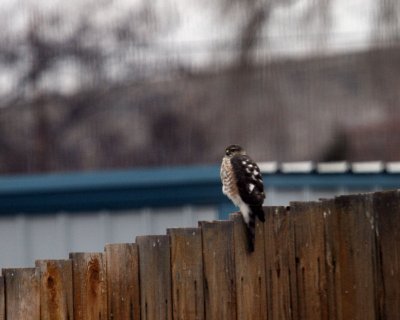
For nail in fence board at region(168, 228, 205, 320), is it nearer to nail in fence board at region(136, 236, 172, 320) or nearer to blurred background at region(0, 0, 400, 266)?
nail in fence board at region(136, 236, 172, 320)

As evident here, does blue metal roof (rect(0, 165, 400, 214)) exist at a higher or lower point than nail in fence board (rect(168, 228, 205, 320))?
higher

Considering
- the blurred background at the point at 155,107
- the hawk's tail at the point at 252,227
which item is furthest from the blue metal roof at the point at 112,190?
the hawk's tail at the point at 252,227

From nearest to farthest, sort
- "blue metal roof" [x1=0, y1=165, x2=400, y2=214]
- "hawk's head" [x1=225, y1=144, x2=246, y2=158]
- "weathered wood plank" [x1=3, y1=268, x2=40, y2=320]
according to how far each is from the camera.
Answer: "weathered wood plank" [x1=3, y1=268, x2=40, y2=320], "hawk's head" [x1=225, y1=144, x2=246, y2=158], "blue metal roof" [x1=0, y1=165, x2=400, y2=214]

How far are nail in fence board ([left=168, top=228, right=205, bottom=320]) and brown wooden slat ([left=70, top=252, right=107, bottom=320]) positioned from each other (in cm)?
29

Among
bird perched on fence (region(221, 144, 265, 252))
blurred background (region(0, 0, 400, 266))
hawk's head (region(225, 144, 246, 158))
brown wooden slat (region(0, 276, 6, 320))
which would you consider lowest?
brown wooden slat (region(0, 276, 6, 320))

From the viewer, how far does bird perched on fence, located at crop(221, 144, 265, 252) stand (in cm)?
538

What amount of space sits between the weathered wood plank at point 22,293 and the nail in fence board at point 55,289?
0.09 ft

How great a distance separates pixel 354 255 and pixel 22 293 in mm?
1371

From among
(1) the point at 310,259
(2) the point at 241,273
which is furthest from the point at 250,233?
(1) the point at 310,259

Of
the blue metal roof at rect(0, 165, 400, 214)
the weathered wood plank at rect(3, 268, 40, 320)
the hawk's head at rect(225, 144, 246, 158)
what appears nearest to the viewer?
the weathered wood plank at rect(3, 268, 40, 320)

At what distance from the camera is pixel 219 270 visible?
527 centimetres

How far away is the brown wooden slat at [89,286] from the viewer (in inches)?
204

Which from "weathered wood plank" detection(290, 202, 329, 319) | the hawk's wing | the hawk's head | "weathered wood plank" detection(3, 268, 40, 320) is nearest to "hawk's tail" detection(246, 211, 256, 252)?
"weathered wood plank" detection(290, 202, 329, 319)

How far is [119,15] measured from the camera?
1061cm
